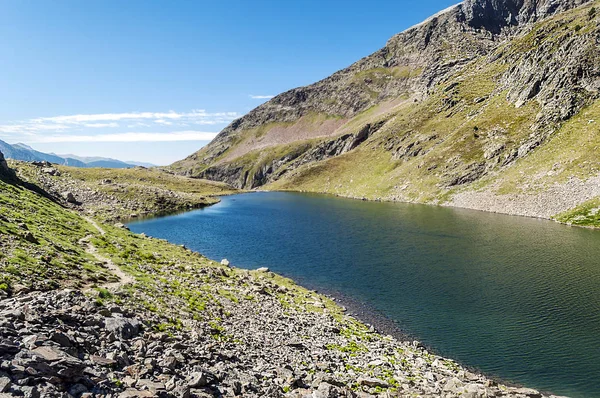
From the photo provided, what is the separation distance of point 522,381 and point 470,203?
392 feet

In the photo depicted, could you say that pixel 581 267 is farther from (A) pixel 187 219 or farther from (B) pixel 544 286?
(A) pixel 187 219

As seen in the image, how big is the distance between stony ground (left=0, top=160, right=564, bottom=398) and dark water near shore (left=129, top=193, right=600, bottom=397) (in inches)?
270

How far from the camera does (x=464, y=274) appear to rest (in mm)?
58469

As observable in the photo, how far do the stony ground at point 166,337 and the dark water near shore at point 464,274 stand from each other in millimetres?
6854

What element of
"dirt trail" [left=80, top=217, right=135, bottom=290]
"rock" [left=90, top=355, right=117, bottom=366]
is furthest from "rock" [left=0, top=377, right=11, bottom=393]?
"dirt trail" [left=80, top=217, right=135, bottom=290]

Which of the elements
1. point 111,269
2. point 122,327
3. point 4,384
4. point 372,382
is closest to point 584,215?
point 372,382

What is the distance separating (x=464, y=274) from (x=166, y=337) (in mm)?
50927

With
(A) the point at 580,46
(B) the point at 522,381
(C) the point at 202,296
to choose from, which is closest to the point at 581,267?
(B) the point at 522,381

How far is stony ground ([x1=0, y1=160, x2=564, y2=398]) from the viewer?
652 inches

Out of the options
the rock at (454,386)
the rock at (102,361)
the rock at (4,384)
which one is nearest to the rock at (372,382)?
the rock at (454,386)

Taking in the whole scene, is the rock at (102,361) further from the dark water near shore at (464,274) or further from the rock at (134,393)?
the dark water near shore at (464,274)

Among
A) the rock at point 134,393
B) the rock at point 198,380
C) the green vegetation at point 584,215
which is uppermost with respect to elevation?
the green vegetation at point 584,215

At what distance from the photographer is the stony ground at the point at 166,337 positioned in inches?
652

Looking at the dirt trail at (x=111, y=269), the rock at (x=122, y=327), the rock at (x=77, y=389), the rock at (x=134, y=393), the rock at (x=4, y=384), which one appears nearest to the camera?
the rock at (x=4, y=384)
